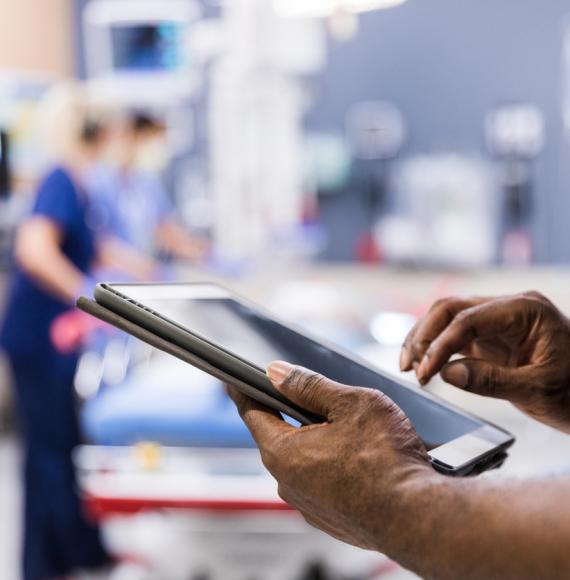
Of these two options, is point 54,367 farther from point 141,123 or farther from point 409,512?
point 409,512

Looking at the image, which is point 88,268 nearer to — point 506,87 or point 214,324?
point 214,324

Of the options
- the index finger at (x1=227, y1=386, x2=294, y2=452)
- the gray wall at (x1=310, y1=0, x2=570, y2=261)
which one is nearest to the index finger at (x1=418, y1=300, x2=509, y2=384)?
the index finger at (x1=227, y1=386, x2=294, y2=452)

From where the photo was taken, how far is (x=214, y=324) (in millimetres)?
1041

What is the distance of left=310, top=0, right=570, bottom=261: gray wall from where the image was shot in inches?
215

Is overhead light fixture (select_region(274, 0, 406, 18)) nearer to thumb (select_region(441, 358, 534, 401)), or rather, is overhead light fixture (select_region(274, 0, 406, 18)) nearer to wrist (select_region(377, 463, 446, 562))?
thumb (select_region(441, 358, 534, 401))

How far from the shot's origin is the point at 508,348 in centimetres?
110

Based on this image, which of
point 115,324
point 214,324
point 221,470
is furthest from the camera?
point 221,470

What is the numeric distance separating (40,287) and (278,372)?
2.30 metres

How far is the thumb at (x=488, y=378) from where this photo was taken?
0.96 meters

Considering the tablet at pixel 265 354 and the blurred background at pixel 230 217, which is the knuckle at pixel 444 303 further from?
the blurred background at pixel 230 217

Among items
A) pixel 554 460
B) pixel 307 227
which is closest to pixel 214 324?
pixel 554 460

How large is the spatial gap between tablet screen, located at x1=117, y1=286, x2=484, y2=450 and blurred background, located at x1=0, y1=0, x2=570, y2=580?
99cm

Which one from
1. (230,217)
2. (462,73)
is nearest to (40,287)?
(230,217)

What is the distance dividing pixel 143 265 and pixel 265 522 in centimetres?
151
